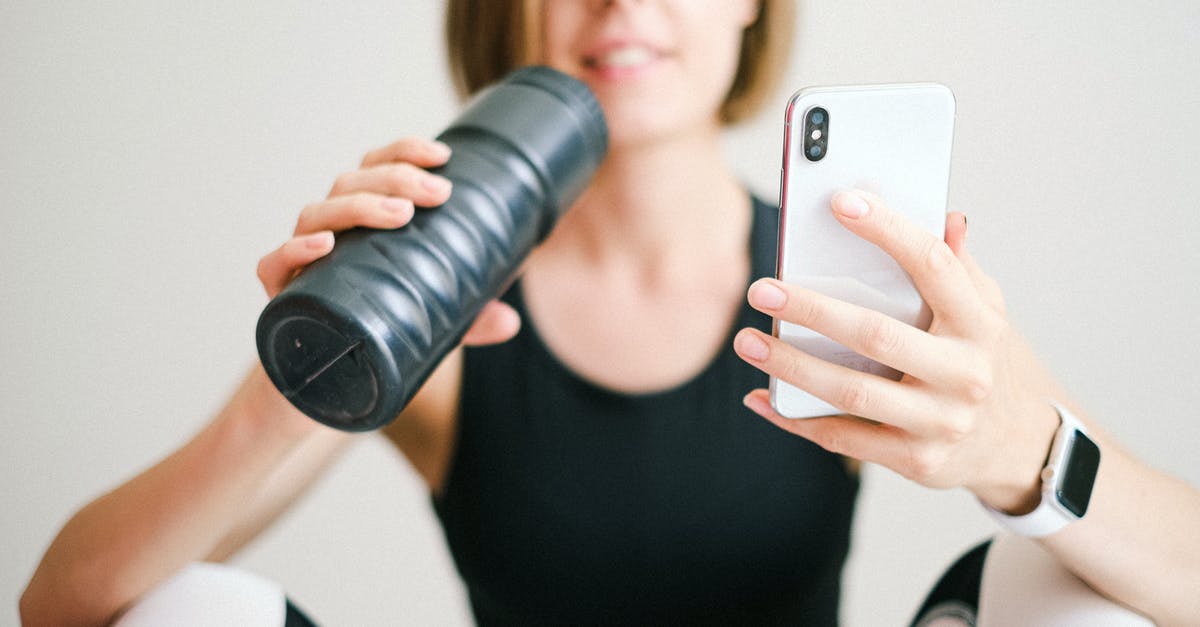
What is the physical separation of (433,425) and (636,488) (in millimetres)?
190

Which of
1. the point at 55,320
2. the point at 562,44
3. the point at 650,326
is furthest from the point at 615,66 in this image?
the point at 55,320

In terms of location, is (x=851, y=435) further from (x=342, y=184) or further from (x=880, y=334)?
(x=342, y=184)

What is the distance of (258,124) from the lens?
96 cm

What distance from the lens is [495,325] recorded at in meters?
0.63

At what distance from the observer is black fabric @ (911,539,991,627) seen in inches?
25.0

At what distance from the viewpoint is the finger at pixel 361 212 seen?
0.46 m

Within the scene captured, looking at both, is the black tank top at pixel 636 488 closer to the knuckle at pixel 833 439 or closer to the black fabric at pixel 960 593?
the black fabric at pixel 960 593

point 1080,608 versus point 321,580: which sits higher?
point 1080,608

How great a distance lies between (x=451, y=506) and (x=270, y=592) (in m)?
0.24

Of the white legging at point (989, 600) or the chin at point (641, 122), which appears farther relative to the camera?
the chin at point (641, 122)

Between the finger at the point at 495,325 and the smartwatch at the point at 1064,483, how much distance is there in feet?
1.13

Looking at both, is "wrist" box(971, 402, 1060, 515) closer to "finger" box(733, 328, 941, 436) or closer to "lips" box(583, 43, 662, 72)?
"finger" box(733, 328, 941, 436)

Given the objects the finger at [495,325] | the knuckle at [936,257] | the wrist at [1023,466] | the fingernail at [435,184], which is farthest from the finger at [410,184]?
the wrist at [1023,466]

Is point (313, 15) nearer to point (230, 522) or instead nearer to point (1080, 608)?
point (230, 522)
